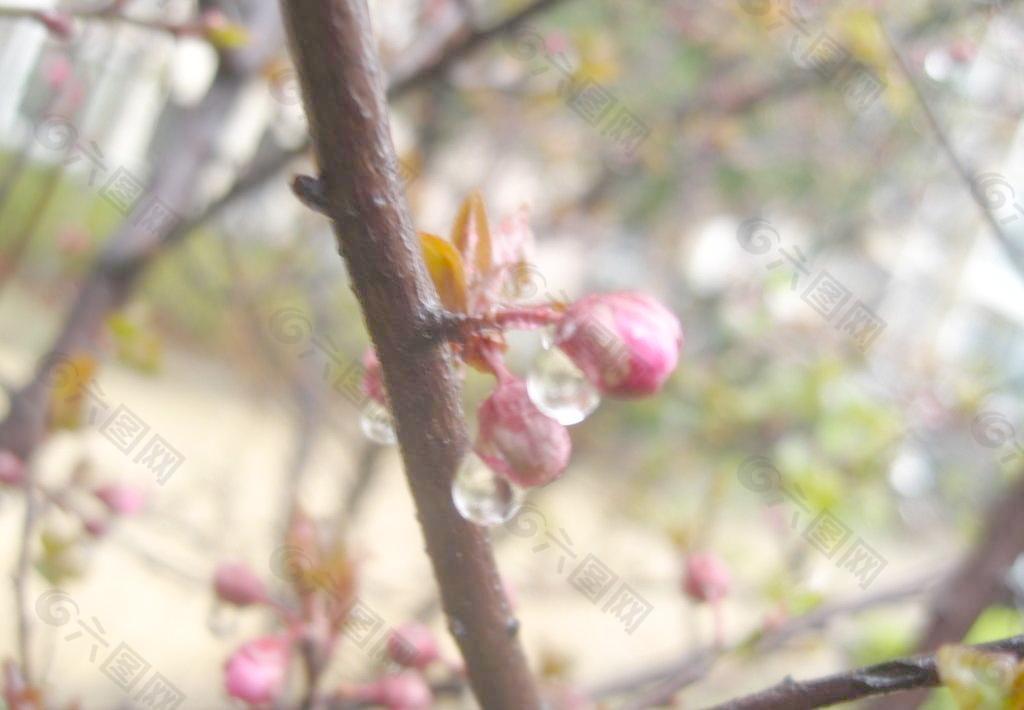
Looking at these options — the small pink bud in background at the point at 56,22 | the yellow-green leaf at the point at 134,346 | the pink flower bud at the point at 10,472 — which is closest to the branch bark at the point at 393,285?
the small pink bud in background at the point at 56,22

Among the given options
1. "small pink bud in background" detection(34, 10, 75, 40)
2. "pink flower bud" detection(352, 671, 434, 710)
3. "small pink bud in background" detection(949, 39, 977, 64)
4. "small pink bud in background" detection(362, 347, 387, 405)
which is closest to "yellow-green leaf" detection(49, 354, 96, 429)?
"small pink bud in background" detection(34, 10, 75, 40)

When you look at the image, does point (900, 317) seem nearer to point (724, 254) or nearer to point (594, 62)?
point (724, 254)

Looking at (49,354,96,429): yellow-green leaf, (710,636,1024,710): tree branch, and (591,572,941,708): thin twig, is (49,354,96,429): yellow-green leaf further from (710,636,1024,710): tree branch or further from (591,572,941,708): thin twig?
(710,636,1024,710): tree branch

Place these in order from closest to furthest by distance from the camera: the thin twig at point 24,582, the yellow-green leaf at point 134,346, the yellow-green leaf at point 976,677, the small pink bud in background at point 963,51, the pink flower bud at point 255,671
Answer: the yellow-green leaf at point 976,677 < the pink flower bud at point 255,671 < the thin twig at point 24,582 < the yellow-green leaf at point 134,346 < the small pink bud in background at point 963,51

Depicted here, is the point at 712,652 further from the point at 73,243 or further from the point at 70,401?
the point at 73,243

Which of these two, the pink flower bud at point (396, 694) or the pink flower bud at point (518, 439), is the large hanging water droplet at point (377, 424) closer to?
the pink flower bud at point (518, 439)

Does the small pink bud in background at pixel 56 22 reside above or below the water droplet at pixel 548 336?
below
